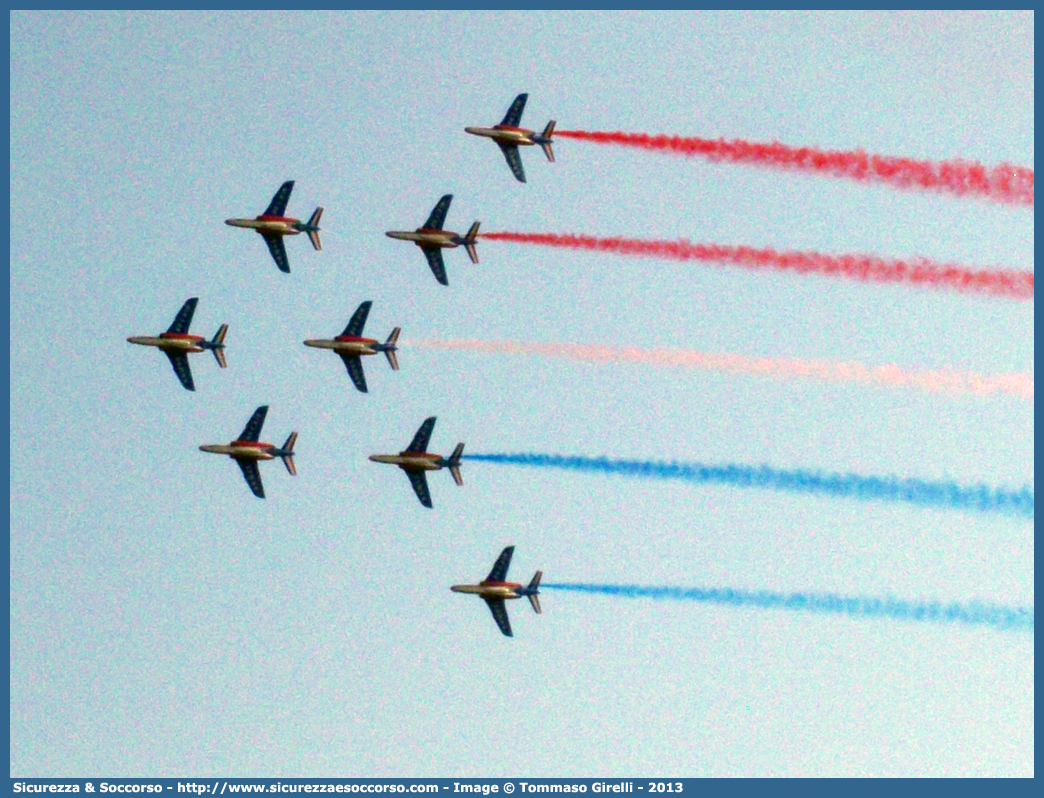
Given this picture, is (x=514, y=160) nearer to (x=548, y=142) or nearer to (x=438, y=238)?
(x=548, y=142)

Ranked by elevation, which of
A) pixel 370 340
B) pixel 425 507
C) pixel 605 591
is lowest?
pixel 605 591

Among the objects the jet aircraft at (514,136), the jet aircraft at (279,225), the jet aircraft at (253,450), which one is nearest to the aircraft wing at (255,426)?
the jet aircraft at (253,450)

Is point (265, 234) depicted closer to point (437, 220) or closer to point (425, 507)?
point (437, 220)

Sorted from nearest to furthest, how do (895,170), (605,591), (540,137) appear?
(895,170), (605,591), (540,137)

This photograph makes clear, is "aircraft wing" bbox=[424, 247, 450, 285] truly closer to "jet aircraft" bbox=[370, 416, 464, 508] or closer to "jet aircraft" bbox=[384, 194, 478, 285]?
"jet aircraft" bbox=[384, 194, 478, 285]

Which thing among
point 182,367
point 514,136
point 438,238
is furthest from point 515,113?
point 182,367

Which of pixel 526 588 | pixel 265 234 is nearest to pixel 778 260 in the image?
pixel 526 588
